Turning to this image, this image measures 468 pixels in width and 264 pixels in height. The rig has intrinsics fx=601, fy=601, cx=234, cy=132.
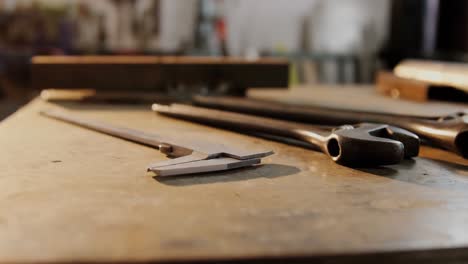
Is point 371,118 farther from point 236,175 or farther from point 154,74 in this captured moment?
point 154,74

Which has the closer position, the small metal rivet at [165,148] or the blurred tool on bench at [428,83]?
the small metal rivet at [165,148]

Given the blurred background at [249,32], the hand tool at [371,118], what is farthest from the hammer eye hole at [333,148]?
the blurred background at [249,32]

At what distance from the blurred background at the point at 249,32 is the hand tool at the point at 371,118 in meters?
1.38

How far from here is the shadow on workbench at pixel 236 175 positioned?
78 centimetres

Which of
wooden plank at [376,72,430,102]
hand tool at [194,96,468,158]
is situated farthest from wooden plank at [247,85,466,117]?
hand tool at [194,96,468,158]

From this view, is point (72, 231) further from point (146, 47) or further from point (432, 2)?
point (432, 2)

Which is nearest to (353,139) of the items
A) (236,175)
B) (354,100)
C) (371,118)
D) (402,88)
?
(236,175)

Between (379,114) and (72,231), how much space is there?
726mm

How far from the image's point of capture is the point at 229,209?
2.14 feet

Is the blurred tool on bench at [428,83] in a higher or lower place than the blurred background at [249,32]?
lower

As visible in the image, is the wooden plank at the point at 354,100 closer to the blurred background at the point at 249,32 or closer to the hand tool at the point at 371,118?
the hand tool at the point at 371,118

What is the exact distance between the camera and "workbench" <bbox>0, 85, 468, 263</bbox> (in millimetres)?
526

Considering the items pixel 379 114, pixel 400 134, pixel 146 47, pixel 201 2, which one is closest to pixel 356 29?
pixel 201 2

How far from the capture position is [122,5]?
9.19 ft
